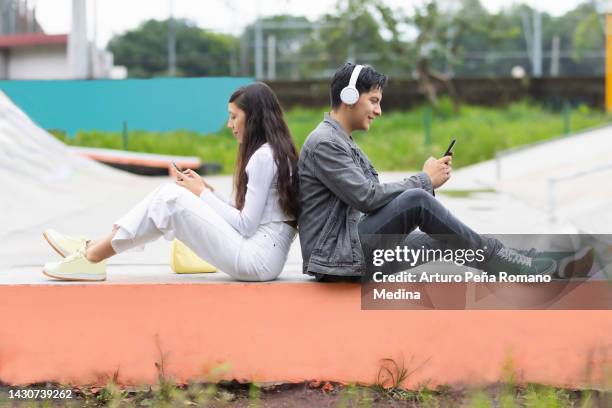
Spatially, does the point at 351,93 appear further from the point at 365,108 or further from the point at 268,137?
the point at 268,137

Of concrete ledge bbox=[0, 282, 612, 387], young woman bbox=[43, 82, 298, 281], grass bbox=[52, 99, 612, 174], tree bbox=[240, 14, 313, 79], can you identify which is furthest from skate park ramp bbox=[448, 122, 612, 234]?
tree bbox=[240, 14, 313, 79]

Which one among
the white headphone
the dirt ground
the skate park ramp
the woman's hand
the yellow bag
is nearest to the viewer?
the dirt ground

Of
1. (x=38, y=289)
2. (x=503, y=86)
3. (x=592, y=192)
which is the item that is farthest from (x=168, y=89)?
(x=38, y=289)

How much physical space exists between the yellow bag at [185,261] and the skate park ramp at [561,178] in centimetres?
424

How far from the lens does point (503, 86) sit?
2112 cm

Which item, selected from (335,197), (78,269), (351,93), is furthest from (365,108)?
(78,269)

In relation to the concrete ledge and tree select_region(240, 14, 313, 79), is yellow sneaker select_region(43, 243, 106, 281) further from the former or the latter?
tree select_region(240, 14, 313, 79)

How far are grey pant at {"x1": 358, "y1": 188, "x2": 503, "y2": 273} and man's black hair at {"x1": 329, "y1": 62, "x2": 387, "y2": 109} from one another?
414 millimetres

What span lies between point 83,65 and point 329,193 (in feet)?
42.9

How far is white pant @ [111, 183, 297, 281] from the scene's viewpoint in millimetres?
3436

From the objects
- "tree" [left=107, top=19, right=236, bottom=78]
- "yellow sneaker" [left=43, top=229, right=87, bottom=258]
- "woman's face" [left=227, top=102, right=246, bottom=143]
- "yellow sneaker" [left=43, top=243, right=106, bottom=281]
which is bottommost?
"yellow sneaker" [left=43, top=243, right=106, bottom=281]

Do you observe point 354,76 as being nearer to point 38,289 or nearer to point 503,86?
point 38,289

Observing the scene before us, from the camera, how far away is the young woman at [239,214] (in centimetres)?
346

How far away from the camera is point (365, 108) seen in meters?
3.55
